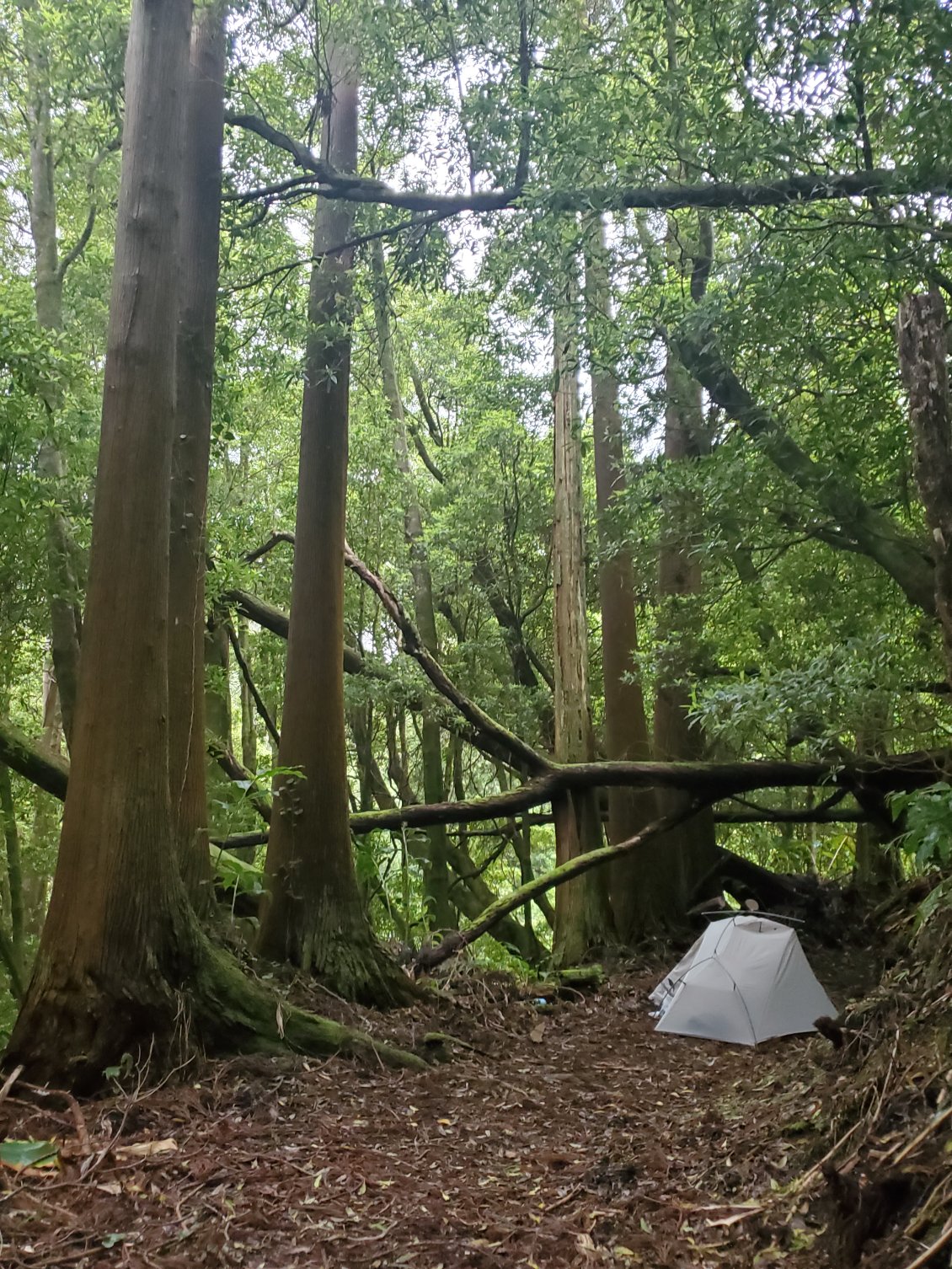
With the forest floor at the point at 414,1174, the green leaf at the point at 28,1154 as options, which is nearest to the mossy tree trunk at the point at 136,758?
the forest floor at the point at 414,1174

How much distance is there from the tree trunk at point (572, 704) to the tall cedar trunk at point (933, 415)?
5.51m

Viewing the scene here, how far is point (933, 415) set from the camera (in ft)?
16.7

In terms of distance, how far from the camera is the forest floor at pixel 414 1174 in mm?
2816

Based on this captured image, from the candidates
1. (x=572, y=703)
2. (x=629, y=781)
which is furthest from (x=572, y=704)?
(x=629, y=781)

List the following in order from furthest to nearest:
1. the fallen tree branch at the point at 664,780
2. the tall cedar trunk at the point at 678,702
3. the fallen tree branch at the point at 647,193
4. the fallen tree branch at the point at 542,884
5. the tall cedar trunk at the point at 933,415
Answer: the tall cedar trunk at the point at 678,702, the fallen tree branch at the point at 664,780, the fallen tree branch at the point at 542,884, the tall cedar trunk at the point at 933,415, the fallen tree branch at the point at 647,193

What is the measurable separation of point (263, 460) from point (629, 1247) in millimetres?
16485

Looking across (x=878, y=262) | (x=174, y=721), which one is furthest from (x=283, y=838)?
(x=878, y=262)

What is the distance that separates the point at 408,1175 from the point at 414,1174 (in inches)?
1.3

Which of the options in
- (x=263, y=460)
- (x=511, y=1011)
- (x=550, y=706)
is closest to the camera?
(x=511, y=1011)

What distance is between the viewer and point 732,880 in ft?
39.0

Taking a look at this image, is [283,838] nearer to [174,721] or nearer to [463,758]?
[174,721]

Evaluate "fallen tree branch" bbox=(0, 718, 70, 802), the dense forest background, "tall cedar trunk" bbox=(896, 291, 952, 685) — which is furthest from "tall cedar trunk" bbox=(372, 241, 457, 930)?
"tall cedar trunk" bbox=(896, 291, 952, 685)

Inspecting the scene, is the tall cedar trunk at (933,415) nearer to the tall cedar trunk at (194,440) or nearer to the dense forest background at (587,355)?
the dense forest background at (587,355)

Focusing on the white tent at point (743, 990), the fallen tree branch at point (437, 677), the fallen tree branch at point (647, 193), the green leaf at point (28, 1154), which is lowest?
the white tent at point (743, 990)
